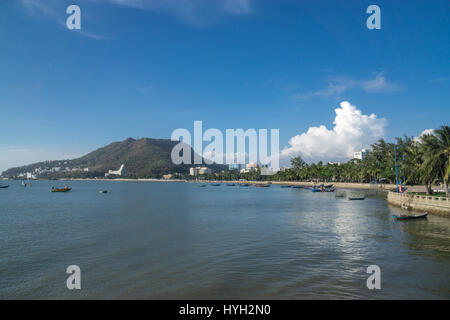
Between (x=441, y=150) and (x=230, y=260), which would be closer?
(x=230, y=260)

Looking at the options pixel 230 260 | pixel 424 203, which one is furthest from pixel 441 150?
pixel 230 260

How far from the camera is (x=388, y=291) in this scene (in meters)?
13.6

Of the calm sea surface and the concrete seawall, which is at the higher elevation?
the concrete seawall

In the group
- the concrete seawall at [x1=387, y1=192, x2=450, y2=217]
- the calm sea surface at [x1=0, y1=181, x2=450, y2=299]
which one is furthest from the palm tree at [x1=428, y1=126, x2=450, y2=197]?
the calm sea surface at [x1=0, y1=181, x2=450, y2=299]

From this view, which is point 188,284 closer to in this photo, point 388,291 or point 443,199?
point 388,291

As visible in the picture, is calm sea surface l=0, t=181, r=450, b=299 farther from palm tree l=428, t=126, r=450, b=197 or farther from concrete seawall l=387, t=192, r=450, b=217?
palm tree l=428, t=126, r=450, b=197

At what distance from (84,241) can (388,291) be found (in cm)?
2318

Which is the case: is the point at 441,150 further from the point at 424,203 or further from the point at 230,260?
the point at 230,260

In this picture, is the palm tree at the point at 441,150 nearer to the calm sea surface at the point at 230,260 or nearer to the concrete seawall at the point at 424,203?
the concrete seawall at the point at 424,203

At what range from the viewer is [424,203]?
37781 millimetres

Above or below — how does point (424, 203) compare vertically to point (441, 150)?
below

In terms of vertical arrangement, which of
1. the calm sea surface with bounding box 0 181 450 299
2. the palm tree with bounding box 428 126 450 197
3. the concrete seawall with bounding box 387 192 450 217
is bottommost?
the calm sea surface with bounding box 0 181 450 299

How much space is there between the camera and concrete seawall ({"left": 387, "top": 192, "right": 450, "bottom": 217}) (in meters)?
33.5
